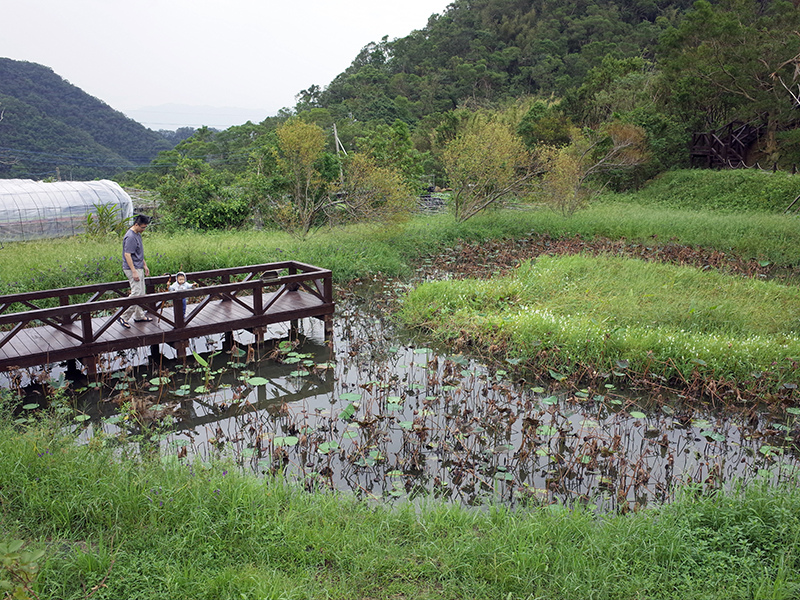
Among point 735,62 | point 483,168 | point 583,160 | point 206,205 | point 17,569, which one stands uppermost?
point 735,62

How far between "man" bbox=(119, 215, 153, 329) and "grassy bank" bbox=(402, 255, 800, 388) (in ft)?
14.0

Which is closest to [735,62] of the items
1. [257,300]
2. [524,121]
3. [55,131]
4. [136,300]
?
[524,121]

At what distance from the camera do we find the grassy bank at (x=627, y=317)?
7.34 metres

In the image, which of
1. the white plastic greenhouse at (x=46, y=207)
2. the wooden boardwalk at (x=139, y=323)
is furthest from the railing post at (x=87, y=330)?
the white plastic greenhouse at (x=46, y=207)

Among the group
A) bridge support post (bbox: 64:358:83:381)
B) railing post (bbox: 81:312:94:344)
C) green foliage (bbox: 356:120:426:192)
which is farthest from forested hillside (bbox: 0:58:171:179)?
railing post (bbox: 81:312:94:344)

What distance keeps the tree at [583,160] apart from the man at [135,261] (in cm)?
1366

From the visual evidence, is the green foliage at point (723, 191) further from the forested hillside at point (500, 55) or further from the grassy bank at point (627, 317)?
the forested hillside at point (500, 55)

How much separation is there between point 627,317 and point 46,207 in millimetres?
16182

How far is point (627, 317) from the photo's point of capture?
8.78 m

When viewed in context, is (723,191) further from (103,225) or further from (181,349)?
(181,349)

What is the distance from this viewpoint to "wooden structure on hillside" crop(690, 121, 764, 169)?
92.9 ft

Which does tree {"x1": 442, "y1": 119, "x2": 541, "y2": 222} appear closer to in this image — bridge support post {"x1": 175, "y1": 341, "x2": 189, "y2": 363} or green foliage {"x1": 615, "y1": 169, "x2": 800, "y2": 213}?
green foliage {"x1": 615, "y1": 169, "x2": 800, "y2": 213}

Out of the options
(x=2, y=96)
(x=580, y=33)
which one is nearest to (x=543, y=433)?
(x=2, y=96)

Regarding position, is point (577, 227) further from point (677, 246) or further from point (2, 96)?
point (2, 96)
